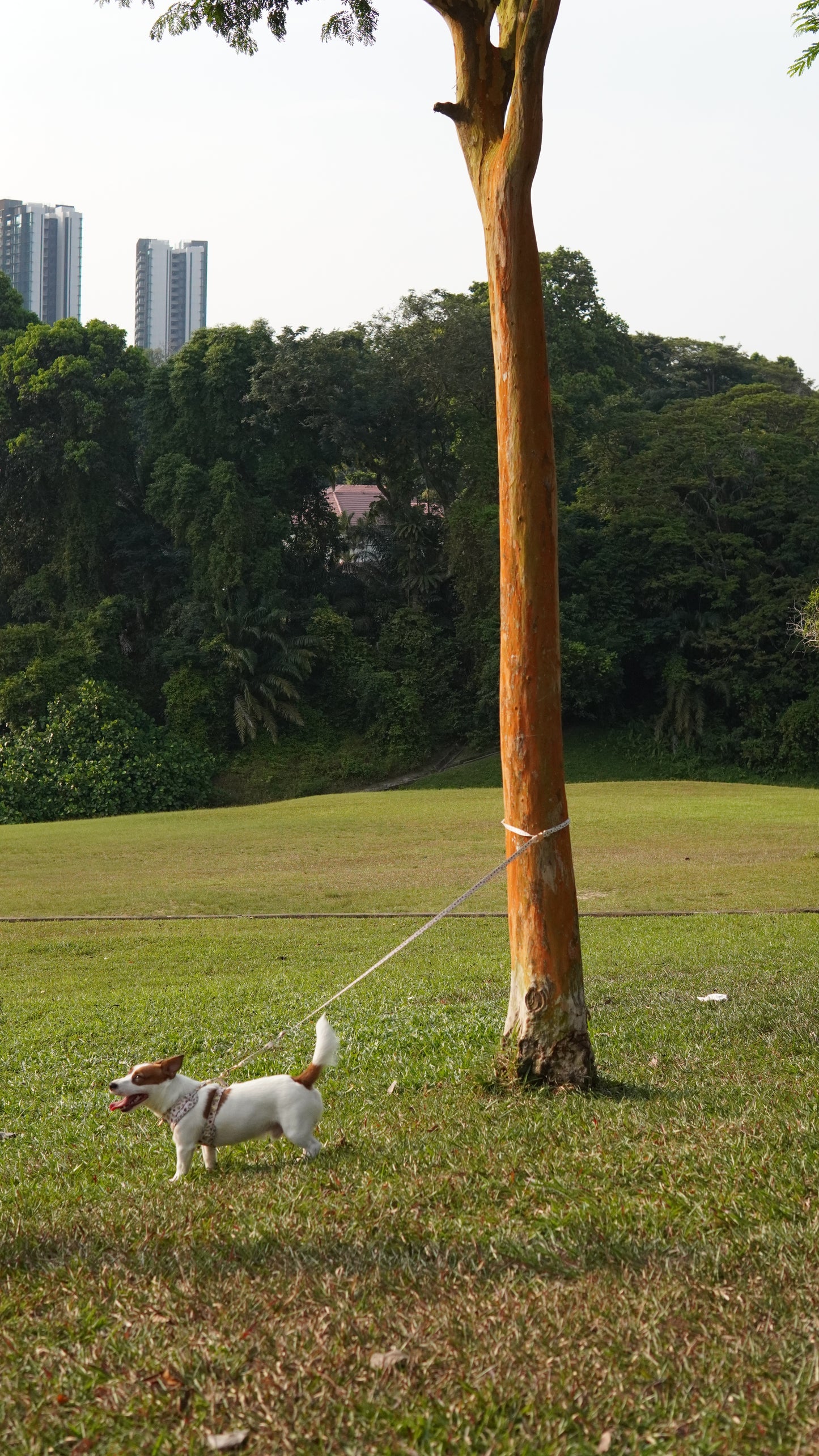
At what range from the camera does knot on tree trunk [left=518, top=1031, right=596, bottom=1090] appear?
18.0 ft

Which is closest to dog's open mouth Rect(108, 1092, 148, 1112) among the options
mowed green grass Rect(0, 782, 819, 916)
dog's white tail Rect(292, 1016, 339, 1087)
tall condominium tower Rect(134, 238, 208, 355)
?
dog's white tail Rect(292, 1016, 339, 1087)

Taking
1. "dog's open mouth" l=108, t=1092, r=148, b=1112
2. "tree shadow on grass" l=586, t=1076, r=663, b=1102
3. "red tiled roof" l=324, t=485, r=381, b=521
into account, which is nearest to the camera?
"dog's open mouth" l=108, t=1092, r=148, b=1112

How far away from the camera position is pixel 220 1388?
9.16ft

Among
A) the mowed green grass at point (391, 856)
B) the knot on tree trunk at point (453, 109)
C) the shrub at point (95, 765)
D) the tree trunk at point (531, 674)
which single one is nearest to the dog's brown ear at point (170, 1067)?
the tree trunk at point (531, 674)

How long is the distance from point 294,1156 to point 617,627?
31425 millimetres

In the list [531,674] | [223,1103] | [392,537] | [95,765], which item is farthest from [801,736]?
[223,1103]

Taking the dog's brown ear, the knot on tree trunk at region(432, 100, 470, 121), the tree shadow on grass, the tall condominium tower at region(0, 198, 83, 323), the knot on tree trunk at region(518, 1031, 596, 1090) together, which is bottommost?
the tree shadow on grass

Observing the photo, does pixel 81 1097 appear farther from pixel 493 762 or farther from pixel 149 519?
pixel 149 519

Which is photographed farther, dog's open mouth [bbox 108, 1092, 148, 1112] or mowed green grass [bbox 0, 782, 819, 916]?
mowed green grass [bbox 0, 782, 819, 916]

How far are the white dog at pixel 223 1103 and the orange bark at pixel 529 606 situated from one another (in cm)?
138

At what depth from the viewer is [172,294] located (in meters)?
130

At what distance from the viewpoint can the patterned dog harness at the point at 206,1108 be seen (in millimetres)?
4352

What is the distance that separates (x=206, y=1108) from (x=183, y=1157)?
214 millimetres

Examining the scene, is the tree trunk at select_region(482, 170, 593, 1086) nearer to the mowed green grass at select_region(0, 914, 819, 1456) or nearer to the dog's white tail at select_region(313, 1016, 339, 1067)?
the mowed green grass at select_region(0, 914, 819, 1456)
